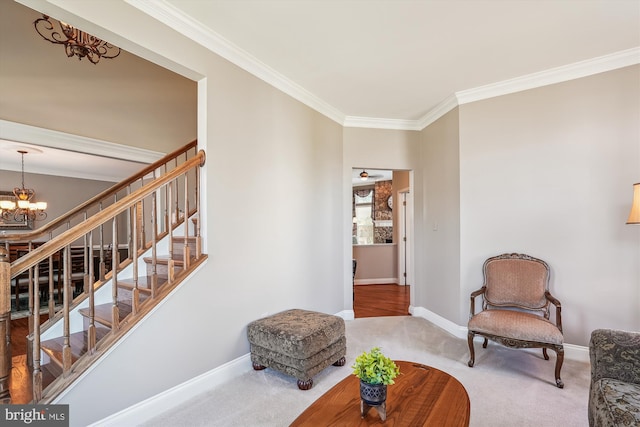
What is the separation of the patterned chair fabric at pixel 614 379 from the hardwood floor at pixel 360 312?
2.94 metres

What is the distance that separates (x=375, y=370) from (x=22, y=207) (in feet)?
23.3

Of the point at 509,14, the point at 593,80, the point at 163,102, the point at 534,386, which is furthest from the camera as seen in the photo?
the point at 163,102

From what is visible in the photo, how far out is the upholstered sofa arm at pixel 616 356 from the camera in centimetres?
169

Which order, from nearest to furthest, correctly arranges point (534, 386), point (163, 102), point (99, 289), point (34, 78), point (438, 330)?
point (534, 386) < point (99, 289) < point (34, 78) < point (438, 330) < point (163, 102)

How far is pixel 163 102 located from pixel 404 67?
3236mm

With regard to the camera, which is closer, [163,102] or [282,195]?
[282,195]

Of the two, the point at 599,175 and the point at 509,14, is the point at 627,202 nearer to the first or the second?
the point at 599,175

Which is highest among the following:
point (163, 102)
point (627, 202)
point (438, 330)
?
point (163, 102)

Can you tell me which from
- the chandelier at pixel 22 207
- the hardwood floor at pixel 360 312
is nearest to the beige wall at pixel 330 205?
the hardwood floor at pixel 360 312

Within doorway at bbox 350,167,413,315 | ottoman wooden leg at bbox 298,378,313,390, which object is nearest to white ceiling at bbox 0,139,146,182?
ottoman wooden leg at bbox 298,378,313,390

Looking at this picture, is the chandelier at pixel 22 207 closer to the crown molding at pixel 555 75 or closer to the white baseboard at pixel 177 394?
the white baseboard at pixel 177 394

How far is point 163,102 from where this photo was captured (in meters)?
4.35

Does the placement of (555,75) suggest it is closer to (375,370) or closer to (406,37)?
(406,37)

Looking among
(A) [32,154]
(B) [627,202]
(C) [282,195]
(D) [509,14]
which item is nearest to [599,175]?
(B) [627,202]
